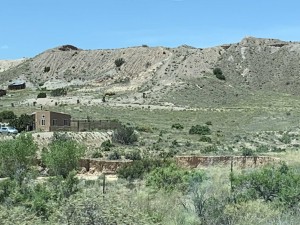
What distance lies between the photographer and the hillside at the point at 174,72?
3952 inches

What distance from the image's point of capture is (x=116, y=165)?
39594 mm

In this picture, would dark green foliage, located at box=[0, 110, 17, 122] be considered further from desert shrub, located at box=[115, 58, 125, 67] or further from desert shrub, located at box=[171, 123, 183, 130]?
desert shrub, located at box=[115, 58, 125, 67]

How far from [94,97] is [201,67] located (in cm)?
2602

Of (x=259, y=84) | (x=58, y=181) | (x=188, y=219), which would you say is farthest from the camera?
(x=259, y=84)

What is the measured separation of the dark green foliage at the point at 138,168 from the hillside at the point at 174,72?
181 ft

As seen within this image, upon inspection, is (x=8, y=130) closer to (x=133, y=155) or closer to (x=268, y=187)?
(x=133, y=155)

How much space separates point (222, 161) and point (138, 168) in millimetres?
6423

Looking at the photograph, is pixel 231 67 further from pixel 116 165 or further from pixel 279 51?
pixel 116 165

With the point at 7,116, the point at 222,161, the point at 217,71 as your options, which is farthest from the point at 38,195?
the point at 217,71

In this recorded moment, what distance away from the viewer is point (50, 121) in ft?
186

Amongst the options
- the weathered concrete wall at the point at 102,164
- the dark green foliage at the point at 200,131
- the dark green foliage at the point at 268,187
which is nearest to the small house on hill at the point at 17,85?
the dark green foliage at the point at 200,131

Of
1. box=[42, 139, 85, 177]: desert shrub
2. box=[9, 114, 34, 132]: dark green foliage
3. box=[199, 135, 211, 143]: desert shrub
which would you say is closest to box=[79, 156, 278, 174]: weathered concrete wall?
box=[42, 139, 85, 177]: desert shrub

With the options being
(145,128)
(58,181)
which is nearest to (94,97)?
(145,128)

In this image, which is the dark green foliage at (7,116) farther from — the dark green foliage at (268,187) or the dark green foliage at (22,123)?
the dark green foliage at (268,187)
